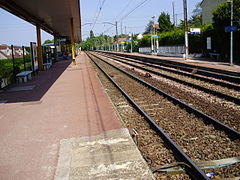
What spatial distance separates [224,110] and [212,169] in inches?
145

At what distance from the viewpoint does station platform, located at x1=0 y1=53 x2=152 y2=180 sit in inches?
168

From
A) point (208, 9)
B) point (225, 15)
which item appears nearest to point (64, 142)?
point (225, 15)

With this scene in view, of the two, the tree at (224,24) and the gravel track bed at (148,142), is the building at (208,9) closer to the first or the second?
the tree at (224,24)

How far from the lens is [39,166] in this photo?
4496 mm

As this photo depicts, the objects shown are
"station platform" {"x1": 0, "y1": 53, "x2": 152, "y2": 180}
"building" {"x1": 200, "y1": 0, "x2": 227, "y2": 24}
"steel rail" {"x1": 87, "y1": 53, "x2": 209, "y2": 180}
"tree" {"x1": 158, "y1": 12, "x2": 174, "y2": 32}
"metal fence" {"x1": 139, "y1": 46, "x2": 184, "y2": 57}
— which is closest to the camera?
"steel rail" {"x1": 87, "y1": 53, "x2": 209, "y2": 180}

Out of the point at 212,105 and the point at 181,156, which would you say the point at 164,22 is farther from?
the point at 181,156

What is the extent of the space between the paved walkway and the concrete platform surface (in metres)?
0.23

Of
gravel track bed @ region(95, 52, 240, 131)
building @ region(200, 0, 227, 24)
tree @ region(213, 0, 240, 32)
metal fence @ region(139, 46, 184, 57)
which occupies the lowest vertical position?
gravel track bed @ region(95, 52, 240, 131)

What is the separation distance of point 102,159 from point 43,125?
2.85m

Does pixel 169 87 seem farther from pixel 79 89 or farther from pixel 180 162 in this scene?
pixel 180 162

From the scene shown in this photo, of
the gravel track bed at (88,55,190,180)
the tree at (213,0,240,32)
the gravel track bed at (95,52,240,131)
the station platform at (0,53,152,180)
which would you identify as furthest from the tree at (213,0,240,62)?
the gravel track bed at (88,55,190,180)

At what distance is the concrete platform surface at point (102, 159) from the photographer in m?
4.07

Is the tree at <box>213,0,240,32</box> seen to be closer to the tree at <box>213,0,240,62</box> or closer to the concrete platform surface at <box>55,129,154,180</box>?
the tree at <box>213,0,240,62</box>

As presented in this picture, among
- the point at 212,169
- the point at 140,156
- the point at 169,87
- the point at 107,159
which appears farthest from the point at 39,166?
the point at 169,87
